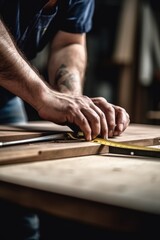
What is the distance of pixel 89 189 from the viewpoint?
692 mm

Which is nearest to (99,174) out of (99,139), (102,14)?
(99,139)

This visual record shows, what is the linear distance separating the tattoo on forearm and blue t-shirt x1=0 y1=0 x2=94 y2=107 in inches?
7.2

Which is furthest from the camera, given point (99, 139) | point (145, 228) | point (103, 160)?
point (99, 139)

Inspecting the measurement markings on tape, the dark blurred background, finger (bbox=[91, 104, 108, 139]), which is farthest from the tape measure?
the dark blurred background

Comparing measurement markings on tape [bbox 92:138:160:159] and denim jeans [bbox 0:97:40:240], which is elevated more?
measurement markings on tape [bbox 92:138:160:159]

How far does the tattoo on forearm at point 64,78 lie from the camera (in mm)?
2109

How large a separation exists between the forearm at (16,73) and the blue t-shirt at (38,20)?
0.43 meters

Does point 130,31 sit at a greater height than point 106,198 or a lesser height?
greater

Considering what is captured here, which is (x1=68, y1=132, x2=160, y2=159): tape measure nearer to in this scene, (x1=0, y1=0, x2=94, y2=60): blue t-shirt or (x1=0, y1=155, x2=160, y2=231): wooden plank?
(x1=0, y1=155, x2=160, y2=231): wooden plank

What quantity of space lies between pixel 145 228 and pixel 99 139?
0.70m

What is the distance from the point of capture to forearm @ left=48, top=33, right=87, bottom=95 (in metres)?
2.12

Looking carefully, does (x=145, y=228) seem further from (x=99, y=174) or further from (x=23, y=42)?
(x=23, y=42)

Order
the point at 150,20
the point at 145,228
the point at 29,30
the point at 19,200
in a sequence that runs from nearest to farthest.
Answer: the point at 145,228
the point at 19,200
the point at 29,30
the point at 150,20

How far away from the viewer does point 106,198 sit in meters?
0.64
